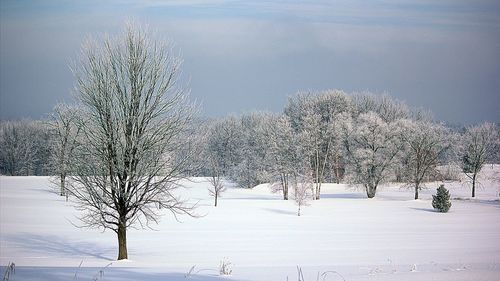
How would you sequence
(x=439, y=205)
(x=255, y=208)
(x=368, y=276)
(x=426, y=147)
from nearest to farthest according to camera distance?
(x=368, y=276)
(x=439, y=205)
(x=255, y=208)
(x=426, y=147)

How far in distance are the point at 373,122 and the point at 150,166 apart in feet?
128

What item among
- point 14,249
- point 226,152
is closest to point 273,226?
point 14,249

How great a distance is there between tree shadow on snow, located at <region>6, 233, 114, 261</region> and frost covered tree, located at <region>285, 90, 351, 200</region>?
1179 inches

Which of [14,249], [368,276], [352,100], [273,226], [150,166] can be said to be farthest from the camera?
[352,100]

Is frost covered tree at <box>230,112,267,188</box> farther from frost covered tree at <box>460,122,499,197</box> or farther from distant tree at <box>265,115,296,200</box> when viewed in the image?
frost covered tree at <box>460,122,499,197</box>

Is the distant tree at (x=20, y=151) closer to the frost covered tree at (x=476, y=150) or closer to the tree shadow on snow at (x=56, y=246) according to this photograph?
the tree shadow on snow at (x=56, y=246)

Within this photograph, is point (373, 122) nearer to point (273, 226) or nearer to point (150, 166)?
point (273, 226)

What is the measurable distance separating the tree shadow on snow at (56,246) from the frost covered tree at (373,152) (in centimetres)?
3247

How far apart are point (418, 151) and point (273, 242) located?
30037 mm

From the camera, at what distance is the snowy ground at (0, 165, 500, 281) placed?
8.78 metres

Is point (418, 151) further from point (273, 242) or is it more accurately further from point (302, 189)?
point (273, 242)

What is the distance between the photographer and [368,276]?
767cm

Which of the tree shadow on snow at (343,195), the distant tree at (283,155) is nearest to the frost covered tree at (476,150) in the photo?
the tree shadow on snow at (343,195)

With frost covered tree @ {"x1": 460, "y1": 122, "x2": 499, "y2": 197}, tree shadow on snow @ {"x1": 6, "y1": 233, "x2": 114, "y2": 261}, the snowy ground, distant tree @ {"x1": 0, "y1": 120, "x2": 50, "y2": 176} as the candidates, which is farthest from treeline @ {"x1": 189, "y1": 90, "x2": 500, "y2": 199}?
distant tree @ {"x1": 0, "y1": 120, "x2": 50, "y2": 176}
